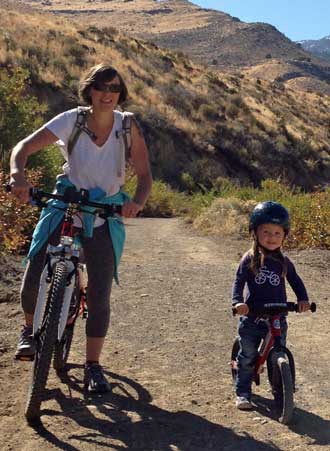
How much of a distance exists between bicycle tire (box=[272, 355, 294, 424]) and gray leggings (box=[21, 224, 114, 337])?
1.09 meters

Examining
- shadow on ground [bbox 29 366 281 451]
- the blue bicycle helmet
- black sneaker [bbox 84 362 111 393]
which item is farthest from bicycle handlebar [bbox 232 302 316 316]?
black sneaker [bbox 84 362 111 393]

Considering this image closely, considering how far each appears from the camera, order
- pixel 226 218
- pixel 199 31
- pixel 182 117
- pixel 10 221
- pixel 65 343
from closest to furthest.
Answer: pixel 65 343 < pixel 10 221 < pixel 226 218 < pixel 182 117 < pixel 199 31

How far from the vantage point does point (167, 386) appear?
4672mm

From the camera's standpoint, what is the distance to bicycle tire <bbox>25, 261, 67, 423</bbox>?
3.70 m

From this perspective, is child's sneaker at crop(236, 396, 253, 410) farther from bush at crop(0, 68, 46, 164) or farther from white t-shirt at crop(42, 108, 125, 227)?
bush at crop(0, 68, 46, 164)

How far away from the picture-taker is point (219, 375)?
493 centimetres

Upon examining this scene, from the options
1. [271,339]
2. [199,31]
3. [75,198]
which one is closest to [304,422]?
Answer: [271,339]

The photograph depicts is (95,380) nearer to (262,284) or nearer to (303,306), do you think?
(262,284)

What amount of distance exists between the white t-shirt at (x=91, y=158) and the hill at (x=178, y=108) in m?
19.8

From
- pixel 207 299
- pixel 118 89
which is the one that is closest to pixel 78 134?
pixel 118 89

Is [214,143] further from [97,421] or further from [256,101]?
[97,421]

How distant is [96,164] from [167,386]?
1.57 metres

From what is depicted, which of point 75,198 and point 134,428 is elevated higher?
point 75,198

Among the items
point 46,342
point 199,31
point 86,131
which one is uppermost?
point 199,31
